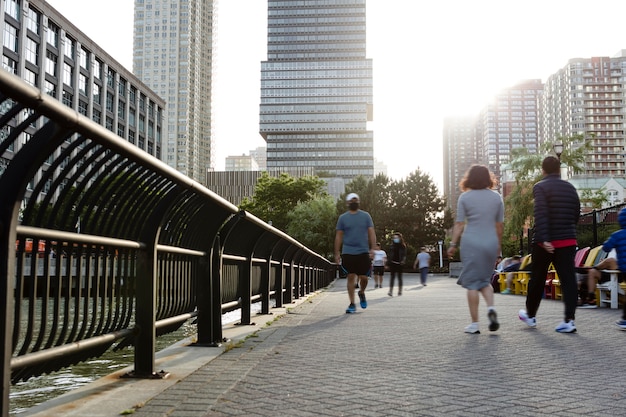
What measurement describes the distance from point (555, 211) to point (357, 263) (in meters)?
3.63

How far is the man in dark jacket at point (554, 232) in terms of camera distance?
308 inches

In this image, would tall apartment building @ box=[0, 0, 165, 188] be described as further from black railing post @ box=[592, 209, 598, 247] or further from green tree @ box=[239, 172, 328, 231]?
black railing post @ box=[592, 209, 598, 247]

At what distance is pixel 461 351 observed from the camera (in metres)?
5.97

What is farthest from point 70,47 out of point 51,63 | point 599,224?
point 599,224

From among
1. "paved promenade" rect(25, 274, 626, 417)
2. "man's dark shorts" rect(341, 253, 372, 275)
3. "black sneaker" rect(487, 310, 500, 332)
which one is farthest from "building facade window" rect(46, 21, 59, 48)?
"black sneaker" rect(487, 310, 500, 332)

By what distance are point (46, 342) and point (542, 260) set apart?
6.10 meters

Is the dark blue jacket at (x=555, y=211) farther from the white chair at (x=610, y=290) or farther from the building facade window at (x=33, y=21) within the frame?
the building facade window at (x=33, y=21)

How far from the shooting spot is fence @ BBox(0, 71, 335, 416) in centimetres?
251

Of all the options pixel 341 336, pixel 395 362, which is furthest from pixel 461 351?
pixel 341 336

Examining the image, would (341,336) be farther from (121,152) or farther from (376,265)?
(376,265)

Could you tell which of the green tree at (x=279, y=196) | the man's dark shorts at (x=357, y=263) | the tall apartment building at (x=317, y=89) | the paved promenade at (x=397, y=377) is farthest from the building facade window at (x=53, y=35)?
the tall apartment building at (x=317, y=89)

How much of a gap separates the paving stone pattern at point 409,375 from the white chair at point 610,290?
3.98 metres

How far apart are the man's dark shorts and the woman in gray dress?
3.15 metres

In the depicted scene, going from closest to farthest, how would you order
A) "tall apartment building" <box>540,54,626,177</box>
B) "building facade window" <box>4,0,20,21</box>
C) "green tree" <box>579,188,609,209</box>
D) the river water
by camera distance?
the river water
"green tree" <box>579,188,609,209</box>
"building facade window" <box>4,0,20,21</box>
"tall apartment building" <box>540,54,626,177</box>
